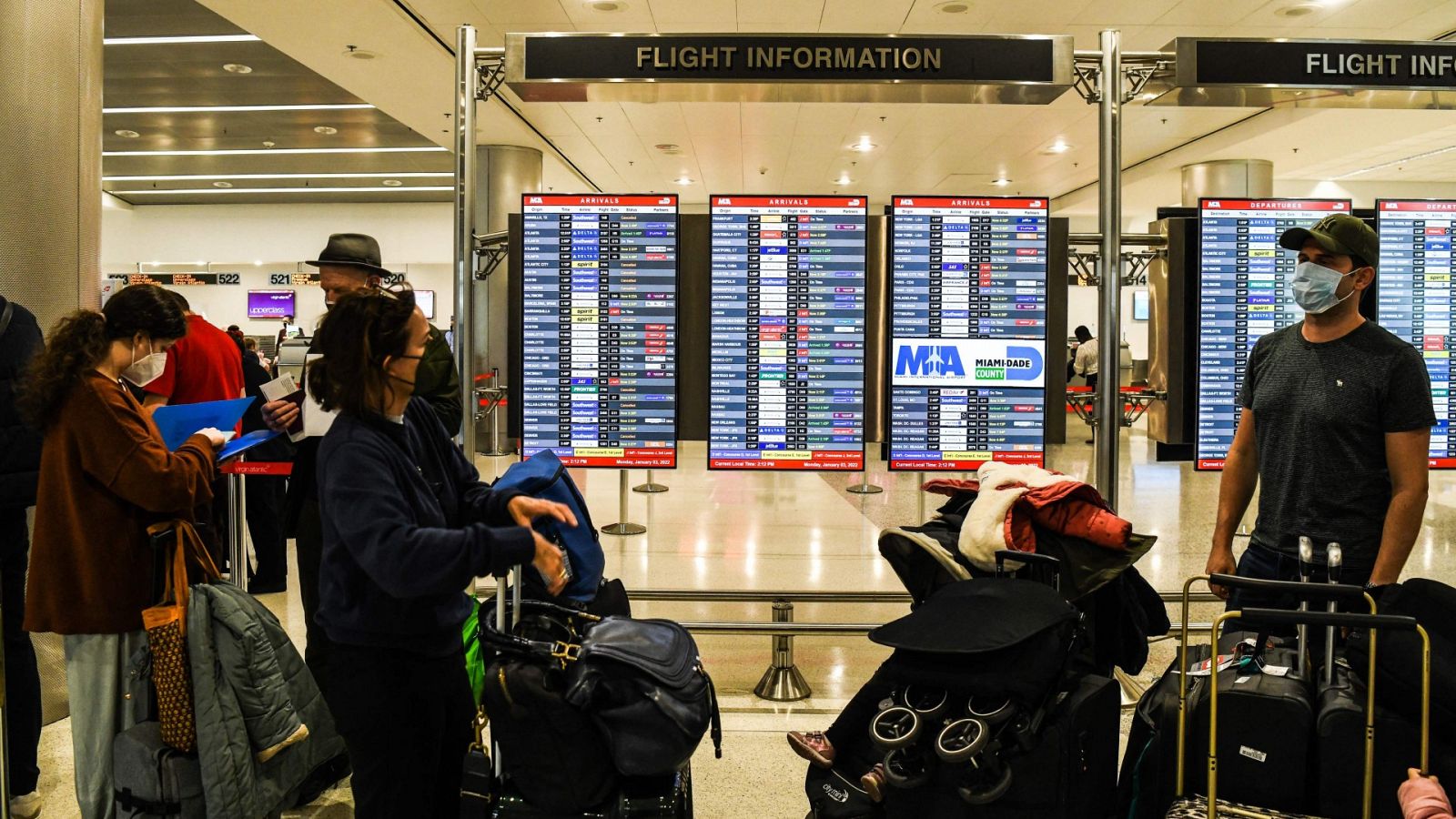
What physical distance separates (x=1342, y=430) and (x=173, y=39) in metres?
10.3

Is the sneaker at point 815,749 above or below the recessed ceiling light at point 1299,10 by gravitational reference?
below

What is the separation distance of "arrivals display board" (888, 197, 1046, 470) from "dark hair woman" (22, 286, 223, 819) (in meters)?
2.74

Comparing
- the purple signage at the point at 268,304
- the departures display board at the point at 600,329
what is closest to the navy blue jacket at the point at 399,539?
the departures display board at the point at 600,329

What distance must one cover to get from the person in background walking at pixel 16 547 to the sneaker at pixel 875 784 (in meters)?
2.47

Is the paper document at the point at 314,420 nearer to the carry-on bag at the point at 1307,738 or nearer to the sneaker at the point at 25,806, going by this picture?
the sneaker at the point at 25,806

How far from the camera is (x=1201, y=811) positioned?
2.08 m

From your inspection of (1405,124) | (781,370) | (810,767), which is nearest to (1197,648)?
(810,767)

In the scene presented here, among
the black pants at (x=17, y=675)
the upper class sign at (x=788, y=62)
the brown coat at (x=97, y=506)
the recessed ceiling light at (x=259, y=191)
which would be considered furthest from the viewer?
the recessed ceiling light at (x=259, y=191)

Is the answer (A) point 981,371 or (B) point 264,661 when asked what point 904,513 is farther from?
(B) point 264,661

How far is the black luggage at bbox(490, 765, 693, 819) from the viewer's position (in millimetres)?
2053

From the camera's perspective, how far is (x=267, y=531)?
5.99 metres

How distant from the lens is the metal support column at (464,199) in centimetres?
393

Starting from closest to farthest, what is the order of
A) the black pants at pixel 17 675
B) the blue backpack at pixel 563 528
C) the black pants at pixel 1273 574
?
the blue backpack at pixel 563 528, the black pants at pixel 1273 574, the black pants at pixel 17 675

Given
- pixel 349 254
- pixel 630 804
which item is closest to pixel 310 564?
pixel 349 254
